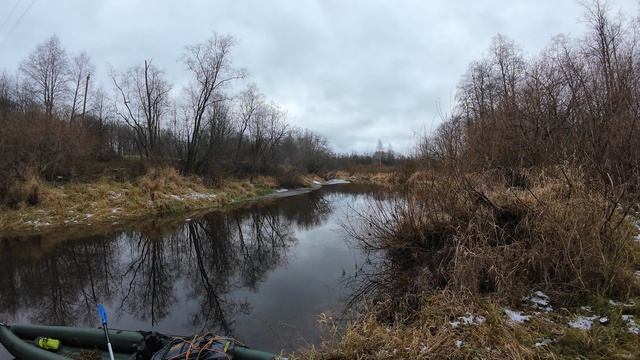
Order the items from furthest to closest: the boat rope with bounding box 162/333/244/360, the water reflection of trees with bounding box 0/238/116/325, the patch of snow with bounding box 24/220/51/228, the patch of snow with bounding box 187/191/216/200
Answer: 1. the patch of snow with bounding box 187/191/216/200
2. the patch of snow with bounding box 24/220/51/228
3. the water reflection of trees with bounding box 0/238/116/325
4. the boat rope with bounding box 162/333/244/360

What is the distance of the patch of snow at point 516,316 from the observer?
165 inches

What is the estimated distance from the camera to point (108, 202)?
16016 mm

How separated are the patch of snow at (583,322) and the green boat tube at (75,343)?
10.4 feet


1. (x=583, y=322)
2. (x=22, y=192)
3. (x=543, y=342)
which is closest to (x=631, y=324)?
(x=583, y=322)

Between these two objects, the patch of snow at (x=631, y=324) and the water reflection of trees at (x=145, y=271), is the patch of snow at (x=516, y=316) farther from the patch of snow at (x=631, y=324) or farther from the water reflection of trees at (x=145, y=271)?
the water reflection of trees at (x=145, y=271)

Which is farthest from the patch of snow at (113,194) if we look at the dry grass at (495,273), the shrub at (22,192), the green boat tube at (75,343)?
the dry grass at (495,273)

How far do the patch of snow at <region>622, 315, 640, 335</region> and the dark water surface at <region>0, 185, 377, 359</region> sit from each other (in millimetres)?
3543

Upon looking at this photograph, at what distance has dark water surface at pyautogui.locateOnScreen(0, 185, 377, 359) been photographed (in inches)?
240

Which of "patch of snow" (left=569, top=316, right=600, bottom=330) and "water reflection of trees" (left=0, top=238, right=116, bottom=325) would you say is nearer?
"patch of snow" (left=569, top=316, right=600, bottom=330)

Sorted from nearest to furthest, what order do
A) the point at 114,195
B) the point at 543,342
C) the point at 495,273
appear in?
the point at 543,342 → the point at 495,273 → the point at 114,195

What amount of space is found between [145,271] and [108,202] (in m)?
8.67

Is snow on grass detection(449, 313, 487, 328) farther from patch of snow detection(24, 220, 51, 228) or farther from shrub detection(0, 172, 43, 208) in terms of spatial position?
shrub detection(0, 172, 43, 208)

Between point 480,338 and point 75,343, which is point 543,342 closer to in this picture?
point 480,338

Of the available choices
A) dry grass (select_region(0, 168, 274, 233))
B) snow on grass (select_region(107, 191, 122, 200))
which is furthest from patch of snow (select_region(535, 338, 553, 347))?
snow on grass (select_region(107, 191, 122, 200))
